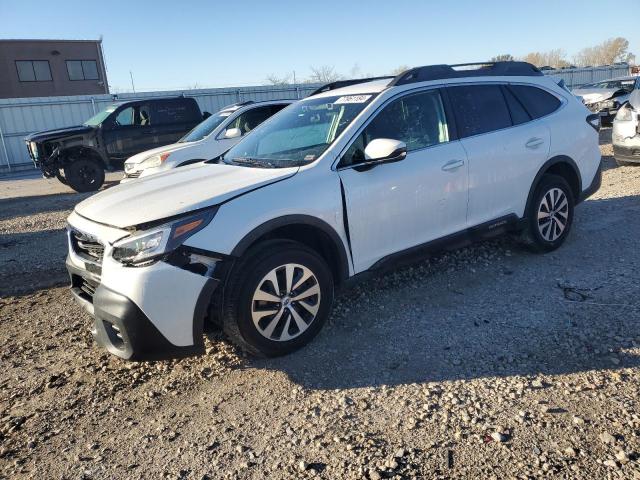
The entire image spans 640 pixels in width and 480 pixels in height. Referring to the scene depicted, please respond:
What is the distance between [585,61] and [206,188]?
9133cm

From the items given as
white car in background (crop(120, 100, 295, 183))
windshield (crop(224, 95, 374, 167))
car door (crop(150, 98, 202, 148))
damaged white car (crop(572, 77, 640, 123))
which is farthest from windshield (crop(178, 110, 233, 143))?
damaged white car (crop(572, 77, 640, 123))

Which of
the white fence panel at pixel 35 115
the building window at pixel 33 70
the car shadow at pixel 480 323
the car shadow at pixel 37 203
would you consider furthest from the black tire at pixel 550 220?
the building window at pixel 33 70

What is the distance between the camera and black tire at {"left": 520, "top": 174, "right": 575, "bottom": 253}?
4949mm

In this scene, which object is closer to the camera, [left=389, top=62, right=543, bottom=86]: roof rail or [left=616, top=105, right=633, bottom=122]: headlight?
[left=389, top=62, right=543, bottom=86]: roof rail

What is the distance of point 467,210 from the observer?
4.40 metres

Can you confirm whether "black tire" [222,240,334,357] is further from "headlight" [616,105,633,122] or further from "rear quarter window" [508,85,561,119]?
"headlight" [616,105,633,122]

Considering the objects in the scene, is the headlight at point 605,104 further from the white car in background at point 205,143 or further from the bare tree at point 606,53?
the bare tree at point 606,53

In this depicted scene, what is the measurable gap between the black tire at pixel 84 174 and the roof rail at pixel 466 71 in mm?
9996

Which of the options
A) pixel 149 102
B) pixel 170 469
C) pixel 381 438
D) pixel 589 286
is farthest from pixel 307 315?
pixel 149 102

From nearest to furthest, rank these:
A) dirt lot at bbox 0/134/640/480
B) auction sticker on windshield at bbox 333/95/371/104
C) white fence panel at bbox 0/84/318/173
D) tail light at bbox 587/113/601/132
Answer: dirt lot at bbox 0/134/640/480
auction sticker on windshield at bbox 333/95/371/104
tail light at bbox 587/113/601/132
white fence panel at bbox 0/84/318/173

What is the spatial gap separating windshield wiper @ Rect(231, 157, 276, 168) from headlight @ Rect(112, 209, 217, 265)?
3.31 ft

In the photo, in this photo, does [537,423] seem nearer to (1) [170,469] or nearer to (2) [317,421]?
A: (2) [317,421]

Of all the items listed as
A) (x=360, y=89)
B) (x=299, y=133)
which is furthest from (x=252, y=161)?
(x=360, y=89)

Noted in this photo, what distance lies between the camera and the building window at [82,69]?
43.6 m
